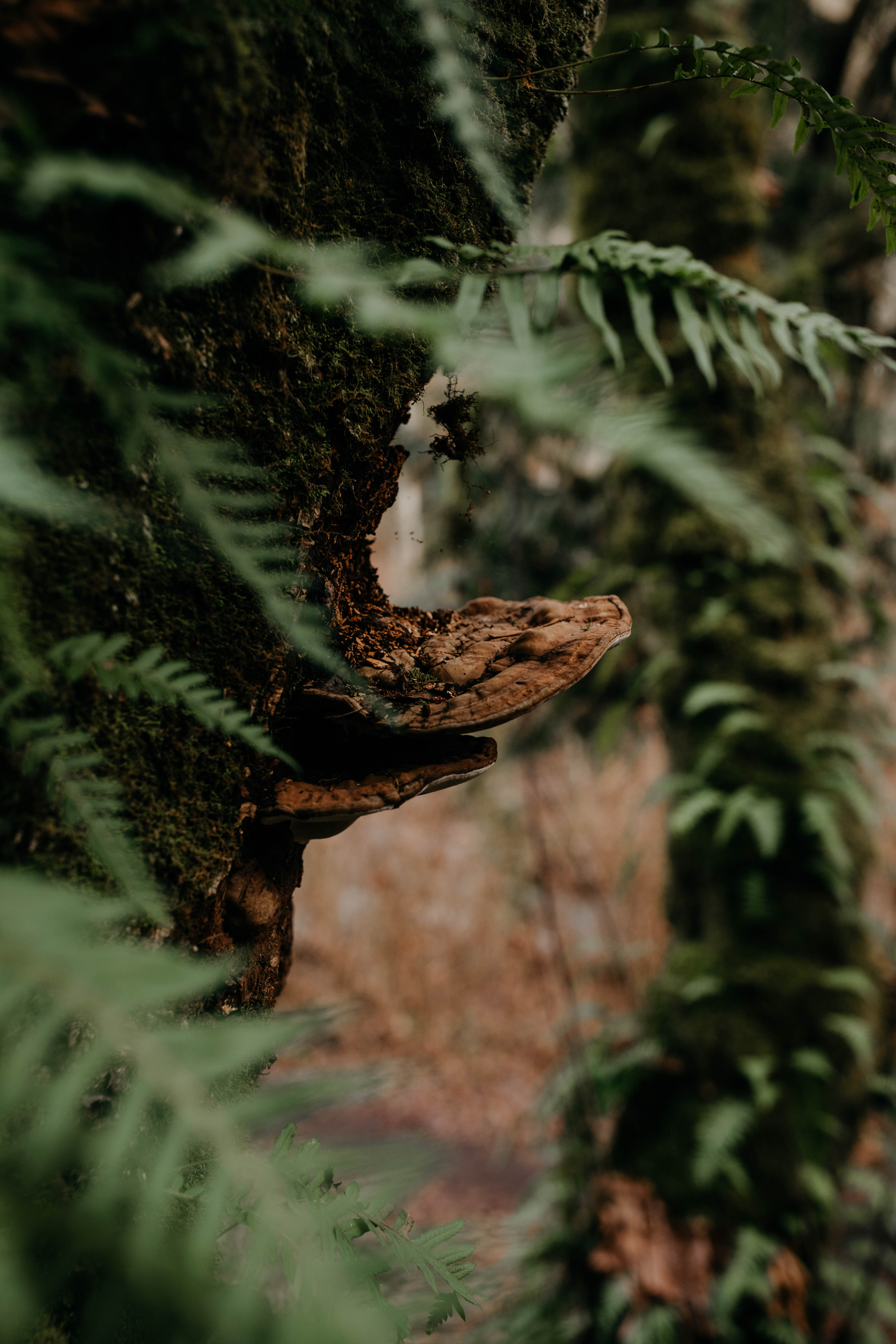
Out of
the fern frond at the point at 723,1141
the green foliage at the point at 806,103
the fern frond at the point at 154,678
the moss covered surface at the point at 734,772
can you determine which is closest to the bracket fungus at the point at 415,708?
the fern frond at the point at 154,678

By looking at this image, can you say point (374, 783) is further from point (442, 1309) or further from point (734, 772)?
point (734, 772)

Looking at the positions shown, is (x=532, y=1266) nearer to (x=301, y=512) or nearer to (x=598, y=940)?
(x=598, y=940)

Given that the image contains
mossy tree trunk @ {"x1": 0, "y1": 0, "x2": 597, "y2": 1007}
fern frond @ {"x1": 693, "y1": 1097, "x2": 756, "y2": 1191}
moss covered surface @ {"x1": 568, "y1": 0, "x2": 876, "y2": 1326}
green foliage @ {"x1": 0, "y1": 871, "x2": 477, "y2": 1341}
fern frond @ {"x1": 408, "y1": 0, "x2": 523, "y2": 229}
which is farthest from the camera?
moss covered surface @ {"x1": 568, "y1": 0, "x2": 876, "y2": 1326}

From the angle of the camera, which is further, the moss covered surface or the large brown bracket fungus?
the moss covered surface

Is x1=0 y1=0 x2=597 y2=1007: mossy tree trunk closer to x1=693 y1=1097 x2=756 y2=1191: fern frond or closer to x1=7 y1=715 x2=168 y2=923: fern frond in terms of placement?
x1=7 y1=715 x2=168 y2=923: fern frond

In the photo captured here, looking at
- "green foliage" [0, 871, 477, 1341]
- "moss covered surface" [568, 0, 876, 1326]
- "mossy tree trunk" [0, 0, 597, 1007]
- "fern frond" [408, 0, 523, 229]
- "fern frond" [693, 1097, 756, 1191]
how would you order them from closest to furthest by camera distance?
"green foliage" [0, 871, 477, 1341] < "mossy tree trunk" [0, 0, 597, 1007] < "fern frond" [408, 0, 523, 229] < "fern frond" [693, 1097, 756, 1191] < "moss covered surface" [568, 0, 876, 1326]

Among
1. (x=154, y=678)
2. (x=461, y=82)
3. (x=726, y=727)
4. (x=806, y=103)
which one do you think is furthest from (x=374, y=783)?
(x=726, y=727)

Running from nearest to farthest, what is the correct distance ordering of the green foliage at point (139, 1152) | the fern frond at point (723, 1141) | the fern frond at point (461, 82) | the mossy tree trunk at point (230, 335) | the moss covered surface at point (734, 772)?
1. the green foliage at point (139, 1152)
2. the mossy tree trunk at point (230, 335)
3. the fern frond at point (461, 82)
4. the fern frond at point (723, 1141)
5. the moss covered surface at point (734, 772)

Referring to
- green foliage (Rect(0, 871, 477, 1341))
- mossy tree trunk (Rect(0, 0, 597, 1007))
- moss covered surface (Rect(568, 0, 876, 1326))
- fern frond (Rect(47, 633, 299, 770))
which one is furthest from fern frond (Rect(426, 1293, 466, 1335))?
moss covered surface (Rect(568, 0, 876, 1326))

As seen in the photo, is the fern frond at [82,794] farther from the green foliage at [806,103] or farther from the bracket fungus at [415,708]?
the green foliage at [806,103]

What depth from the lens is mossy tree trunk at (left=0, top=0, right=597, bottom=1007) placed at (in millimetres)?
432

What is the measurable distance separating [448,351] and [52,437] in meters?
0.28

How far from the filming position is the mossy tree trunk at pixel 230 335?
43 centimetres

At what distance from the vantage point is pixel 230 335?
0.54m
